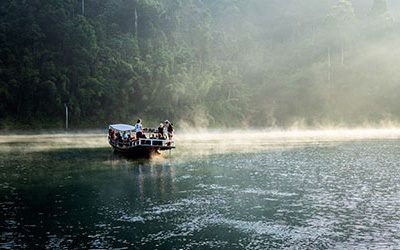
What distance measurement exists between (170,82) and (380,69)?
61.0 m

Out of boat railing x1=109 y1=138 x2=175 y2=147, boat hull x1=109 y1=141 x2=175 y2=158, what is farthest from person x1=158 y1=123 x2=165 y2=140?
boat hull x1=109 y1=141 x2=175 y2=158

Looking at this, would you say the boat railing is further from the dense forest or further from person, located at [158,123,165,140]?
the dense forest

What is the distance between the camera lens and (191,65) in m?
128

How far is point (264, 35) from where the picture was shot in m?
166

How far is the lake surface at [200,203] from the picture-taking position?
1994cm

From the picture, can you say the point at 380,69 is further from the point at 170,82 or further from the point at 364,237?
the point at 364,237

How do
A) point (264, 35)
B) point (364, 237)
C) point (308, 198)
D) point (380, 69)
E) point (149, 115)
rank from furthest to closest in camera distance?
point (264, 35) → point (380, 69) → point (149, 115) → point (308, 198) → point (364, 237)

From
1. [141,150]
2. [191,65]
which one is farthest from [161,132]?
[191,65]

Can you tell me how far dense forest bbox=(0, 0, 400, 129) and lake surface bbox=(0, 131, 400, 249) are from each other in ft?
188

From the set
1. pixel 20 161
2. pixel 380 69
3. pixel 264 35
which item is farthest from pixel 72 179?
pixel 264 35

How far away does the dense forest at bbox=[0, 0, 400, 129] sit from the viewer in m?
103

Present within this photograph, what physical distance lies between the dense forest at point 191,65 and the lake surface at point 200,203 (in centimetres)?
5719

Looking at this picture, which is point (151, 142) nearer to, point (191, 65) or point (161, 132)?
point (161, 132)

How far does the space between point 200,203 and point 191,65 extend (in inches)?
4076
